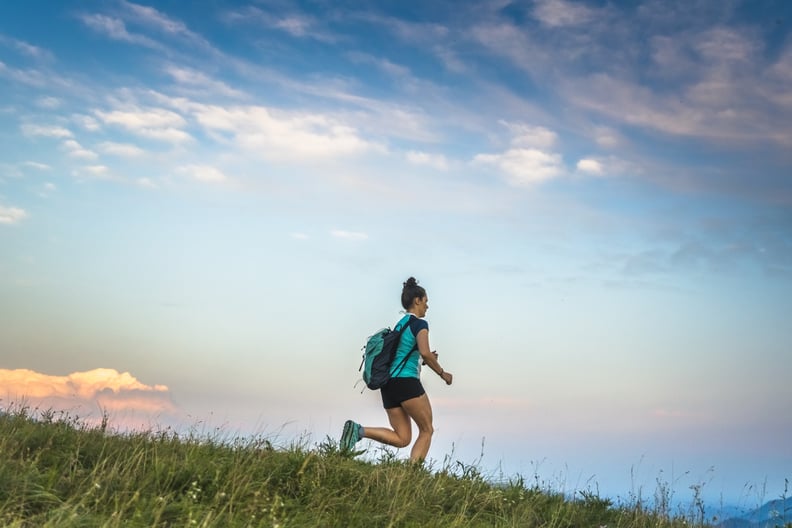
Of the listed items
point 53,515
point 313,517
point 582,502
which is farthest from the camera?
point 582,502

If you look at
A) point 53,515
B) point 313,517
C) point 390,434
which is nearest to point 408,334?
point 390,434

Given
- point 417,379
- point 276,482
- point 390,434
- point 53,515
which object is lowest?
point 53,515

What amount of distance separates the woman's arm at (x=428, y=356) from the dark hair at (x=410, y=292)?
1.56 ft

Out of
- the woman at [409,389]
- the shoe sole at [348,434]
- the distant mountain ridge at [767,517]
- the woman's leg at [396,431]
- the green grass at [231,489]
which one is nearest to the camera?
the green grass at [231,489]

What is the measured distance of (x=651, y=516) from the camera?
10.5 m

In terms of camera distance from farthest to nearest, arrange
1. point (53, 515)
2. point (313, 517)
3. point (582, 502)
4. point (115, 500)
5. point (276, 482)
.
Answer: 1. point (582, 502)
2. point (276, 482)
3. point (313, 517)
4. point (115, 500)
5. point (53, 515)

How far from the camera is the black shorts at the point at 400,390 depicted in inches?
411

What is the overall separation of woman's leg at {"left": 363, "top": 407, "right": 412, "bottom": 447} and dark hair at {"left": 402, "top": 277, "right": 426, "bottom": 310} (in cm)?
136

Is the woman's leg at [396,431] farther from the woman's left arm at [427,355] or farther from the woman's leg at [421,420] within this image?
the woman's left arm at [427,355]

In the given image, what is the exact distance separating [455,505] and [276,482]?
6.27ft

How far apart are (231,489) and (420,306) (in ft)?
12.6

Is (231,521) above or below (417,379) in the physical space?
below

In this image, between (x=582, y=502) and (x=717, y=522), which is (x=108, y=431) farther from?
(x=717, y=522)

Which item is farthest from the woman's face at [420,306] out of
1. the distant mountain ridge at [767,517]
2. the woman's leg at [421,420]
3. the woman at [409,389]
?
the distant mountain ridge at [767,517]
